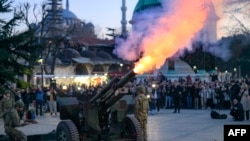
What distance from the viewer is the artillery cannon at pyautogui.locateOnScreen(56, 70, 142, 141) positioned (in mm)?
13961

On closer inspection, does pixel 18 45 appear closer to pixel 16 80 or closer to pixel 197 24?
pixel 16 80

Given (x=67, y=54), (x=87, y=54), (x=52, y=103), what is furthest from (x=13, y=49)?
(x=87, y=54)

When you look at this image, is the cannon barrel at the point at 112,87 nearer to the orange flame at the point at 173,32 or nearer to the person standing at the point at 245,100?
the orange flame at the point at 173,32

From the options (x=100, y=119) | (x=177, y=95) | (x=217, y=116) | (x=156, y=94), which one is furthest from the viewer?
(x=156, y=94)

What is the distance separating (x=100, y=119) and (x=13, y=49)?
6809mm

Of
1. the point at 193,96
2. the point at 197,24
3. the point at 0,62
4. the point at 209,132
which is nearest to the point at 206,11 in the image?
the point at 197,24

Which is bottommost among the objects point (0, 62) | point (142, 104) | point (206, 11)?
point (142, 104)

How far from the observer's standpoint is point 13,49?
19609mm

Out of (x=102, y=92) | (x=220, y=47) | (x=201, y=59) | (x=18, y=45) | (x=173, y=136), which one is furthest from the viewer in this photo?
(x=201, y=59)

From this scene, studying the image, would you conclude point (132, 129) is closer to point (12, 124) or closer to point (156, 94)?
point (12, 124)

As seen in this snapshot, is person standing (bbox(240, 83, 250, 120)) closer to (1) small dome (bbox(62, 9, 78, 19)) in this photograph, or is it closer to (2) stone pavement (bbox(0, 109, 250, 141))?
(2) stone pavement (bbox(0, 109, 250, 141))

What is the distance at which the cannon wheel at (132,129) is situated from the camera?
46.9ft

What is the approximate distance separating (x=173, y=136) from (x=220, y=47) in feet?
33.3

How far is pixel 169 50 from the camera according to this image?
1482 centimetres
